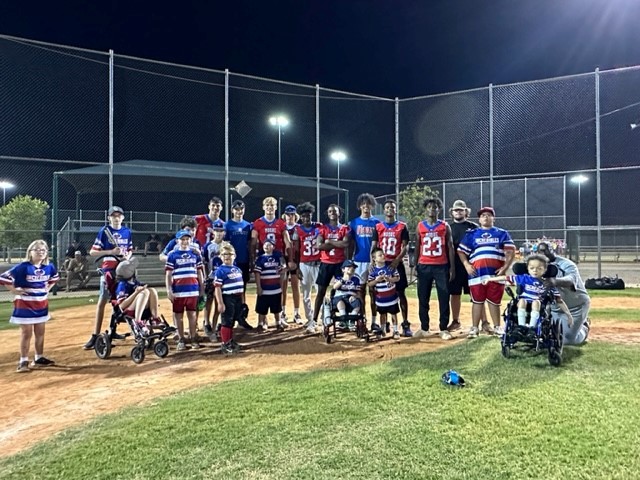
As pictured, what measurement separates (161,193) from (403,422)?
22076mm

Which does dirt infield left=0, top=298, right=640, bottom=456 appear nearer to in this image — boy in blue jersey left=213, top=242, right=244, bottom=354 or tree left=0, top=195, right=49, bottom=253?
boy in blue jersey left=213, top=242, right=244, bottom=354

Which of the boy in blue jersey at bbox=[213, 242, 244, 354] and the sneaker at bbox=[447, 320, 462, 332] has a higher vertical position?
the boy in blue jersey at bbox=[213, 242, 244, 354]

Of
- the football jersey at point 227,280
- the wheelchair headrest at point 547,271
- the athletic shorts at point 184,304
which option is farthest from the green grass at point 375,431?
the athletic shorts at point 184,304

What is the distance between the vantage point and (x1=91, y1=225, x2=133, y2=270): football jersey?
607cm

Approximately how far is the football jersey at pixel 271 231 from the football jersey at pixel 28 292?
9.94 feet

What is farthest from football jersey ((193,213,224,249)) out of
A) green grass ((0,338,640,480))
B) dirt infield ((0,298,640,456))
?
green grass ((0,338,640,480))

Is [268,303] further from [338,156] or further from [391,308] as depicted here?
[338,156]

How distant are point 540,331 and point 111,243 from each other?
5439 millimetres

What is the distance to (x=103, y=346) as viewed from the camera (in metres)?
5.55

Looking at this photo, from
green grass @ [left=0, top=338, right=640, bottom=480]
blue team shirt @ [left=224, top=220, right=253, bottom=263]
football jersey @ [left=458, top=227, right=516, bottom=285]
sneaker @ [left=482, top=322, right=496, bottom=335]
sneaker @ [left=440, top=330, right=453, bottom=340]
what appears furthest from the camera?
blue team shirt @ [left=224, top=220, right=253, bottom=263]

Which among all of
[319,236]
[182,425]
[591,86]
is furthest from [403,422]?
[591,86]

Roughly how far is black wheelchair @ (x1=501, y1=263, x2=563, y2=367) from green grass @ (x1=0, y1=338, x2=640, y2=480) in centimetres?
22

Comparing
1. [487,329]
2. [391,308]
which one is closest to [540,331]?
[487,329]

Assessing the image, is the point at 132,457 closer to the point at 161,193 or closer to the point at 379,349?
the point at 379,349
